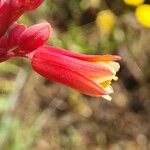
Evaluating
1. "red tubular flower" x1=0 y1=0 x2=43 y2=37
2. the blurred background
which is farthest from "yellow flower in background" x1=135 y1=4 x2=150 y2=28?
"red tubular flower" x1=0 y1=0 x2=43 y2=37

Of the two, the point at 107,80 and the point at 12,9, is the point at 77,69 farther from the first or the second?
the point at 12,9

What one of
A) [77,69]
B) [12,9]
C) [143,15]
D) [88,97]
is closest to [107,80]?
[77,69]

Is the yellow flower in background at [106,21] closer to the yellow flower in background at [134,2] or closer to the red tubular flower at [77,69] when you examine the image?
the yellow flower in background at [134,2]

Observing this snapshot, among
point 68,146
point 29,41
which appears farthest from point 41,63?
point 68,146

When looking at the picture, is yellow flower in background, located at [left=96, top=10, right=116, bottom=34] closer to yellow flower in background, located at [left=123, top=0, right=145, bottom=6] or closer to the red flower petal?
yellow flower in background, located at [left=123, top=0, right=145, bottom=6]

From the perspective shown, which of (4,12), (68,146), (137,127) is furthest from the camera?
(137,127)

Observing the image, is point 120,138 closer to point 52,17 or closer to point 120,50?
point 120,50
